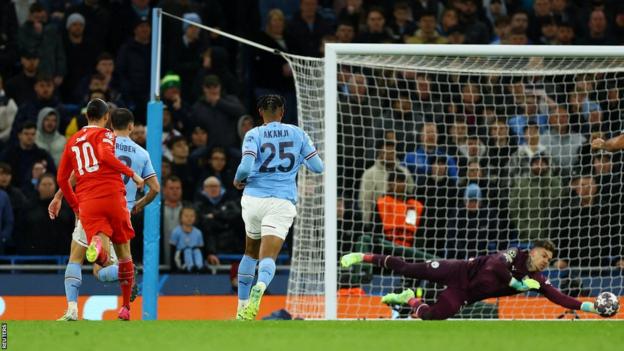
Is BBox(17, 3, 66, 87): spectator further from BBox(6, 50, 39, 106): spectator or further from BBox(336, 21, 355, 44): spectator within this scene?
BBox(336, 21, 355, 44): spectator

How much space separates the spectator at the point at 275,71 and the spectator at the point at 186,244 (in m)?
3.43

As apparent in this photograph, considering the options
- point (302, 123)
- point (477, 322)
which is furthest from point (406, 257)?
point (477, 322)

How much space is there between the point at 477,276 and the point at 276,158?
8.98 feet

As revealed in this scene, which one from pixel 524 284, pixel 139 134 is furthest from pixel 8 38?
pixel 524 284

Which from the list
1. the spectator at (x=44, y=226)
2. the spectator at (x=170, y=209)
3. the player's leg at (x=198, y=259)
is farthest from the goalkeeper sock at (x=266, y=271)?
the spectator at (x=44, y=226)

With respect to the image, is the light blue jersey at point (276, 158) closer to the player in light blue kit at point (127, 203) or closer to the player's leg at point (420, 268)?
the player in light blue kit at point (127, 203)

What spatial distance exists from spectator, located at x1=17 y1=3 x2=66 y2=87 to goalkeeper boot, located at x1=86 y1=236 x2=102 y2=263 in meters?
7.40

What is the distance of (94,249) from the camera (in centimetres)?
1122

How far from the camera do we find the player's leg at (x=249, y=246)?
41.1 feet

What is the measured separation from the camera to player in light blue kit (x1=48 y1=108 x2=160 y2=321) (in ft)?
39.5

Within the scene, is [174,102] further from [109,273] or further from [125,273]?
[125,273]

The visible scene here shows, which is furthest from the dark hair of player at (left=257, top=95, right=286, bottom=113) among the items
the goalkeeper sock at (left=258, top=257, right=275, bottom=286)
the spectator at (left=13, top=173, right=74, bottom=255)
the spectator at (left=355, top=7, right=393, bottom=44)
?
the spectator at (left=355, top=7, right=393, bottom=44)

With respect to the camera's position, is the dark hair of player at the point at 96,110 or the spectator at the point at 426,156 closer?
the dark hair of player at the point at 96,110

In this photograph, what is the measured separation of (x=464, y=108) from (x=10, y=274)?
19.4ft
